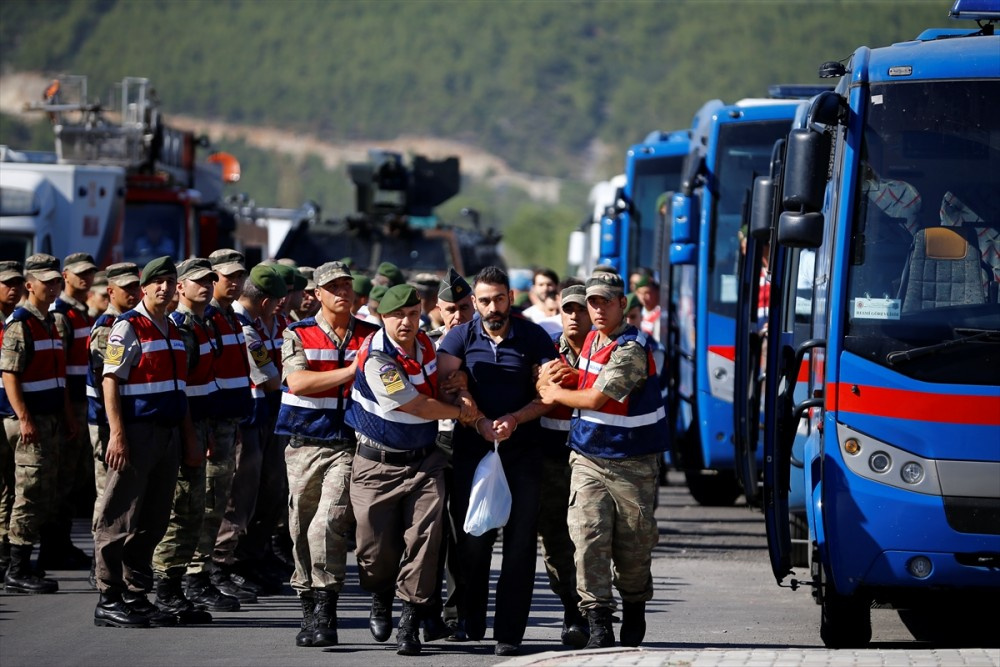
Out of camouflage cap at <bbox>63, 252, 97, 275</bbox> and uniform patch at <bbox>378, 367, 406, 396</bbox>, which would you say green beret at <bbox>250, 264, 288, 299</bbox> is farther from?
uniform patch at <bbox>378, 367, 406, 396</bbox>

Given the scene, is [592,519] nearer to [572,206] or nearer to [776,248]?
[776,248]

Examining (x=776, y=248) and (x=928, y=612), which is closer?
(x=776, y=248)

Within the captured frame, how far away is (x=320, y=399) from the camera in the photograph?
879cm

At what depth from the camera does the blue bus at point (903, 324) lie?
748 centimetres

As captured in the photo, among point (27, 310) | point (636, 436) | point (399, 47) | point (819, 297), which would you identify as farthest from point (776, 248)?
point (399, 47)

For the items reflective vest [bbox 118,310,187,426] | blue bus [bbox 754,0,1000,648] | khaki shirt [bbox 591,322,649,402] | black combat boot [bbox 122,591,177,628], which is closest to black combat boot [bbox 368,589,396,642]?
black combat boot [bbox 122,591,177,628]

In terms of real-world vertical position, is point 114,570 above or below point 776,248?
below

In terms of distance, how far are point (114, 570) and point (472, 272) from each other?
12501 millimetres

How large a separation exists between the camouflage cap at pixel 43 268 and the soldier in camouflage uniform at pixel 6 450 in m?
0.16

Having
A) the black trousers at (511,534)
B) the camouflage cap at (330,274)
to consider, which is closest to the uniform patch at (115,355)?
the camouflage cap at (330,274)

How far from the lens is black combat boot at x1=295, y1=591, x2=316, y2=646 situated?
8531 mm

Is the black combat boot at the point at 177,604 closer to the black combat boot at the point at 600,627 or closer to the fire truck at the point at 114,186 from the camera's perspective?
the black combat boot at the point at 600,627

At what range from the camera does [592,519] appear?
26.8 ft

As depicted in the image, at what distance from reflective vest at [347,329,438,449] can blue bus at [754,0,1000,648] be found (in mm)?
1906
